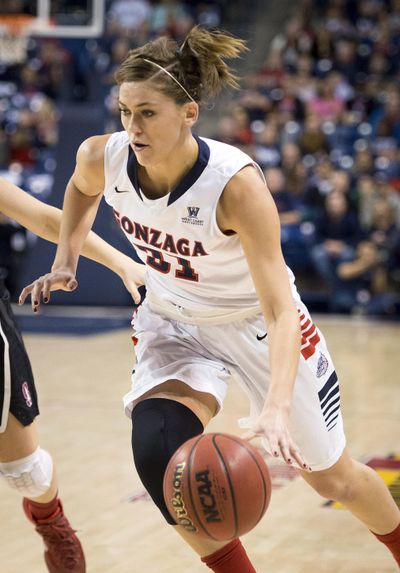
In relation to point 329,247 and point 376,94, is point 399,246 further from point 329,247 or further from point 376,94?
point 376,94

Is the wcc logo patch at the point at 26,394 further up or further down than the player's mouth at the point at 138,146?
further down

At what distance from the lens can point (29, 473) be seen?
129 inches

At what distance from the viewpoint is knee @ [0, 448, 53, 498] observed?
129 inches

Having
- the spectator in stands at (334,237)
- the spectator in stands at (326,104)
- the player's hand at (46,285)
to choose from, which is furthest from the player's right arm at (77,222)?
the spectator in stands at (326,104)

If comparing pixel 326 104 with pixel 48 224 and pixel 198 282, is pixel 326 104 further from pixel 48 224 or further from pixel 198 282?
pixel 198 282

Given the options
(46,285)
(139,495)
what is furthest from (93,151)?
(139,495)

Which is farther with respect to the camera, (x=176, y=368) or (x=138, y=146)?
(x=176, y=368)

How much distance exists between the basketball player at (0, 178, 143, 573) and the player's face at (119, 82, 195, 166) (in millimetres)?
576

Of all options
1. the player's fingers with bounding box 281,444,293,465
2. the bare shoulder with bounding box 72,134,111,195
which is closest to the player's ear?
the bare shoulder with bounding box 72,134,111,195

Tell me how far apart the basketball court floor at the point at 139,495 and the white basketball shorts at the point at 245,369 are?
0.86 meters

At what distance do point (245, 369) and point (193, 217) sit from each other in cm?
53

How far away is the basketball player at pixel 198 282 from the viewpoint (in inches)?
112

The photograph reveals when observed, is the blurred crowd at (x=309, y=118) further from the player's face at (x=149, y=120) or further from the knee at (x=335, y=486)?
the player's face at (x=149, y=120)

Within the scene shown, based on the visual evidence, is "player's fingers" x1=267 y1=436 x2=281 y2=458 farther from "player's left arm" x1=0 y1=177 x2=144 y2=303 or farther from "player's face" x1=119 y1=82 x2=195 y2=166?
"player's left arm" x1=0 y1=177 x2=144 y2=303
